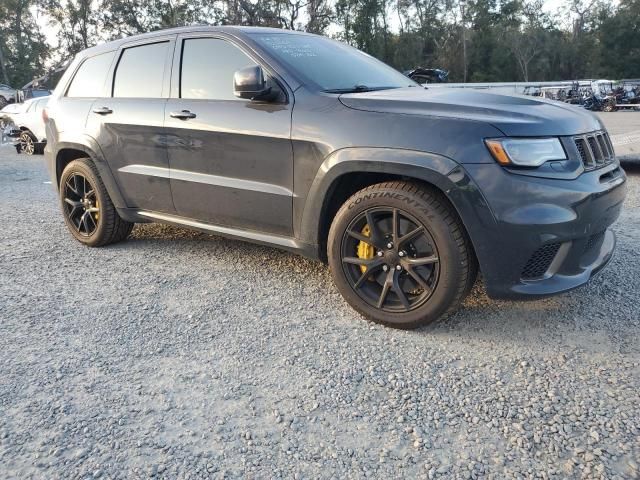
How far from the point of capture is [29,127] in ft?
40.7

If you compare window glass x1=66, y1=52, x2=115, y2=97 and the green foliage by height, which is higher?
the green foliage

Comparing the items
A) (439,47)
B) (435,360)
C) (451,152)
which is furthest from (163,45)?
(439,47)

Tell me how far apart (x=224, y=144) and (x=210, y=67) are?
0.63 meters

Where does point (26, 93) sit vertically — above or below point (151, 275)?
above

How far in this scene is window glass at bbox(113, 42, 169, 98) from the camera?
12.9 ft

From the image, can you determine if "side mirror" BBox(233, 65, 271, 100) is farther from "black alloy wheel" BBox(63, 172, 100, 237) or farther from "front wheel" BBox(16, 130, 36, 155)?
"front wheel" BBox(16, 130, 36, 155)

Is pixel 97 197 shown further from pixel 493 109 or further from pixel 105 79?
pixel 493 109

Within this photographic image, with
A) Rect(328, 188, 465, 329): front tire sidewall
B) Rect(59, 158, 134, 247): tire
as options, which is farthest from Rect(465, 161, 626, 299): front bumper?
Rect(59, 158, 134, 247): tire

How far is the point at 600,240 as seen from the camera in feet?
9.83

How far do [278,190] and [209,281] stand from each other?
0.94 metres

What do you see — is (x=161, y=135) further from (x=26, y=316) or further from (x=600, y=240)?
A: (x=600, y=240)

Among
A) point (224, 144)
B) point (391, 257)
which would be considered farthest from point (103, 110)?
point (391, 257)

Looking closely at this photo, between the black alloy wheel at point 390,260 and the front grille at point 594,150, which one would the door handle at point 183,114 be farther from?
the front grille at point 594,150

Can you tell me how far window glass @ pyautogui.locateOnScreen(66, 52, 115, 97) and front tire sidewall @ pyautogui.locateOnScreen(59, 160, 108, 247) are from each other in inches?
24.4
